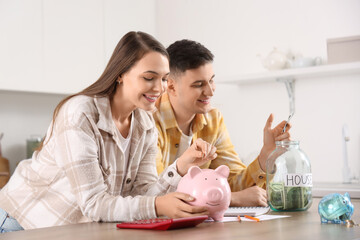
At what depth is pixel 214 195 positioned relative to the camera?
→ 1.29 meters

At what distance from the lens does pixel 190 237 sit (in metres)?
1.06

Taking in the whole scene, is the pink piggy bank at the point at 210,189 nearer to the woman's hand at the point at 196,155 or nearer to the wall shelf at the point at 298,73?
the woman's hand at the point at 196,155

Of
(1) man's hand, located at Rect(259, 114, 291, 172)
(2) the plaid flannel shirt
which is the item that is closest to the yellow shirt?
(1) man's hand, located at Rect(259, 114, 291, 172)

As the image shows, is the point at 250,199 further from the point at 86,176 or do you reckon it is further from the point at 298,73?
the point at 298,73

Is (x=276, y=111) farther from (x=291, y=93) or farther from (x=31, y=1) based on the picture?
→ (x=31, y=1)

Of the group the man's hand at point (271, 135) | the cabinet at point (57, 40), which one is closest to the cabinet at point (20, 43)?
the cabinet at point (57, 40)

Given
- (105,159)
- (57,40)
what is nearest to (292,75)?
(57,40)

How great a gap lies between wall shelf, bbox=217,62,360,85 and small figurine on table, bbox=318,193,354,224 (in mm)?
2200

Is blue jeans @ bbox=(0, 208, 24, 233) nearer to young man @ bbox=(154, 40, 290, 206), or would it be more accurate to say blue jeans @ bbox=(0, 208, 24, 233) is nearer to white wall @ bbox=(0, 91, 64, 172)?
young man @ bbox=(154, 40, 290, 206)

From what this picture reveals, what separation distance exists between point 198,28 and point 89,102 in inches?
115

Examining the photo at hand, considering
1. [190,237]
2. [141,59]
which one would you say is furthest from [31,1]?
[190,237]

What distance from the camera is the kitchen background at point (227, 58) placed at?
355 cm

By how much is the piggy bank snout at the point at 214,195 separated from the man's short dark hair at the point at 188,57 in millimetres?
905

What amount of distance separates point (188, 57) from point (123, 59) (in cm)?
54
